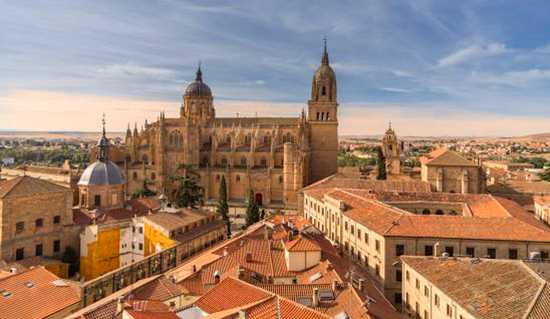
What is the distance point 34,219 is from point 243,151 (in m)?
41.2

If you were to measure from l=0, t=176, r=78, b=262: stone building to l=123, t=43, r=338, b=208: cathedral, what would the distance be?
30.6 meters

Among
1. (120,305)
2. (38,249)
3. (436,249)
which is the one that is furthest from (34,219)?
(436,249)

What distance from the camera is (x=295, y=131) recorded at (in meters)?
73.4

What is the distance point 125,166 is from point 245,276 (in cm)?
5580

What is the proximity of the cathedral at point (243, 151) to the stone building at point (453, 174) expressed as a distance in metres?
21.5

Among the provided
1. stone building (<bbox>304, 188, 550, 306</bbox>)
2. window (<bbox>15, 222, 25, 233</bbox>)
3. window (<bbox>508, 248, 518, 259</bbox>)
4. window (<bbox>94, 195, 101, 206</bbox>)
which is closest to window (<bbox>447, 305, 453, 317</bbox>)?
stone building (<bbox>304, 188, 550, 306</bbox>)

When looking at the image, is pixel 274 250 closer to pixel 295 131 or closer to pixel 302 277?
pixel 302 277

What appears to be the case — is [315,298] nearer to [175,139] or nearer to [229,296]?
[229,296]

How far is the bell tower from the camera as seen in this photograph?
72125 mm

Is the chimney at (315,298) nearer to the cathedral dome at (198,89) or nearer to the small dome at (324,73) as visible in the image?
the small dome at (324,73)

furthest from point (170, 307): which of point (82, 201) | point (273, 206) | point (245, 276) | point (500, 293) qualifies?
point (273, 206)

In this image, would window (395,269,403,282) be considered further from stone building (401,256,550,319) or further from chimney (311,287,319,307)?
chimney (311,287,319,307)

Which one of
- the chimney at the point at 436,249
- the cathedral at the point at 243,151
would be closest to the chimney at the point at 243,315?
the chimney at the point at 436,249

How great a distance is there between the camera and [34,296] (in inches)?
895
